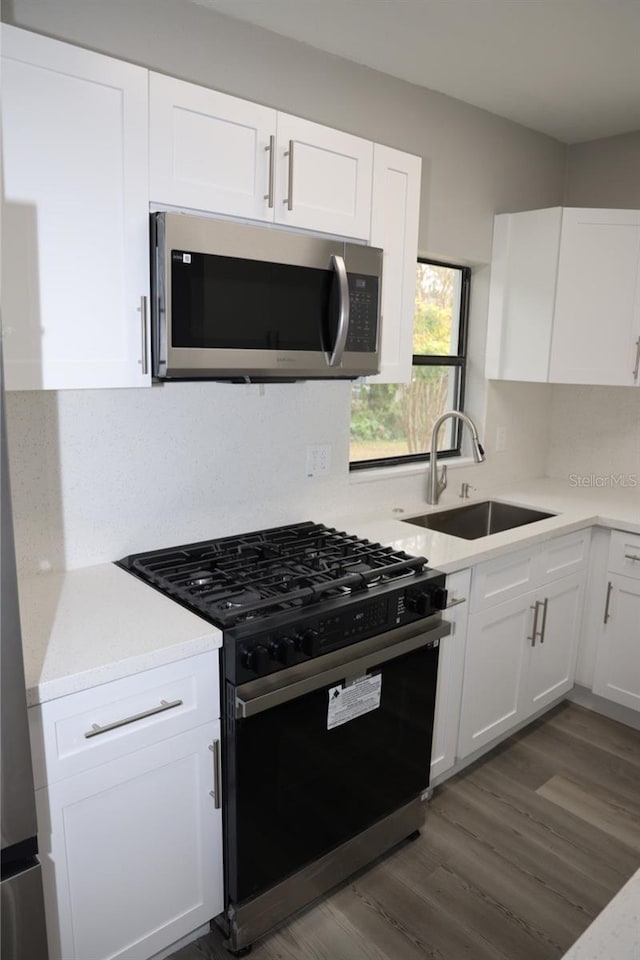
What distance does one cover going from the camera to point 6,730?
3.72ft

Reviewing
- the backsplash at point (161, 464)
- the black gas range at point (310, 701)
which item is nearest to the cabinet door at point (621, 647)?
the black gas range at point (310, 701)

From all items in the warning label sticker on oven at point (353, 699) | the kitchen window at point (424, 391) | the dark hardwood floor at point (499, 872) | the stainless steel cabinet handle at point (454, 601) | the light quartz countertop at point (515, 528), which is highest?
the kitchen window at point (424, 391)

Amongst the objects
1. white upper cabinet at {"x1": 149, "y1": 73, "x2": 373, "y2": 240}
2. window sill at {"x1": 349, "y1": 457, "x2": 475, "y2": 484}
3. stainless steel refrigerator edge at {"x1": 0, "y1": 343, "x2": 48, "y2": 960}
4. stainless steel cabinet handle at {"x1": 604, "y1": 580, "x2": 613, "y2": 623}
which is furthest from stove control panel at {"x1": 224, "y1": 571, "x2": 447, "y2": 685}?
stainless steel cabinet handle at {"x1": 604, "y1": 580, "x2": 613, "y2": 623}

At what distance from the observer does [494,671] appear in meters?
2.55

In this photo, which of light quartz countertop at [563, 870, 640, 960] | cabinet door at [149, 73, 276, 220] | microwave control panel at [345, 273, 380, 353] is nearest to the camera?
light quartz countertop at [563, 870, 640, 960]

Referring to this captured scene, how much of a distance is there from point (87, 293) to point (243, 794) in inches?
49.8

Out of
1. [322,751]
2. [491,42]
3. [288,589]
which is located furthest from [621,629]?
[491,42]

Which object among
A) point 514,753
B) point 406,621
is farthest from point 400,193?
point 514,753

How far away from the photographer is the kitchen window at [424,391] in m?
2.89

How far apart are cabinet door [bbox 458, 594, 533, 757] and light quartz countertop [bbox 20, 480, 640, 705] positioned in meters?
0.28

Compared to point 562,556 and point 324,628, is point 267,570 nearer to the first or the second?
point 324,628

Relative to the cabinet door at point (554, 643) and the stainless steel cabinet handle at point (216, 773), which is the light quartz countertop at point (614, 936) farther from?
the cabinet door at point (554, 643)

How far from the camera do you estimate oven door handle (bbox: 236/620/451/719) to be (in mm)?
1618

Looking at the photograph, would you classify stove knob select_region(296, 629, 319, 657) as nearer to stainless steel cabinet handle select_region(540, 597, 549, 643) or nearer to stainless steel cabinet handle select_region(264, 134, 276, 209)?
stainless steel cabinet handle select_region(264, 134, 276, 209)
